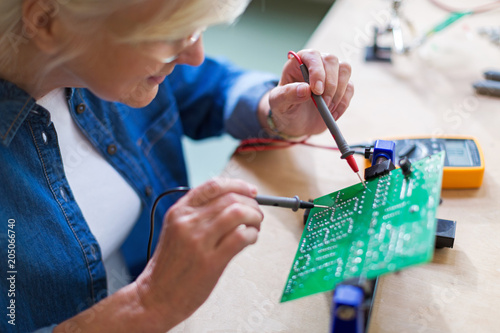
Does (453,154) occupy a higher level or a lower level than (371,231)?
higher

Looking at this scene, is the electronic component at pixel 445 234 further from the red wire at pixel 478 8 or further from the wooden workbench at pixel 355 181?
the red wire at pixel 478 8

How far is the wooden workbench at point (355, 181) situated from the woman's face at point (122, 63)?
0.97 ft

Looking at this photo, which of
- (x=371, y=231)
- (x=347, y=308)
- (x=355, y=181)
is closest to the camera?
(x=347, y=308)

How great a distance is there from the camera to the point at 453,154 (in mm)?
906

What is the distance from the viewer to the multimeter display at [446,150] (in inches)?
35.0

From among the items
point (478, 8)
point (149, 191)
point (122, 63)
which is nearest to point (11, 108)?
point (122, 63)

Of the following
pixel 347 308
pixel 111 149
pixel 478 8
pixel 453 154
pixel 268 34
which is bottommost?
pixel 347 308

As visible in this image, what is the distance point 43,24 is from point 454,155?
0.73 m

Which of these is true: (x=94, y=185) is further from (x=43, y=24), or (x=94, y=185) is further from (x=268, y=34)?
(x=268, y=34)

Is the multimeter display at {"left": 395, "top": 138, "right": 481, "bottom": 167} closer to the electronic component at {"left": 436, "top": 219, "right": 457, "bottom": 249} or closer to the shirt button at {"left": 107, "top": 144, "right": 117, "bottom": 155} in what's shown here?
the electronic component at {"left": 436, "top": 219, "right": 457, "bottom": 249}

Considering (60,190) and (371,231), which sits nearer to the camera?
(371,231)

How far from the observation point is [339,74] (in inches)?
34.5

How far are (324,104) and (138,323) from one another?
0.45 meters

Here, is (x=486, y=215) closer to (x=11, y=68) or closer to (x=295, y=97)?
(x=295, y=97)
